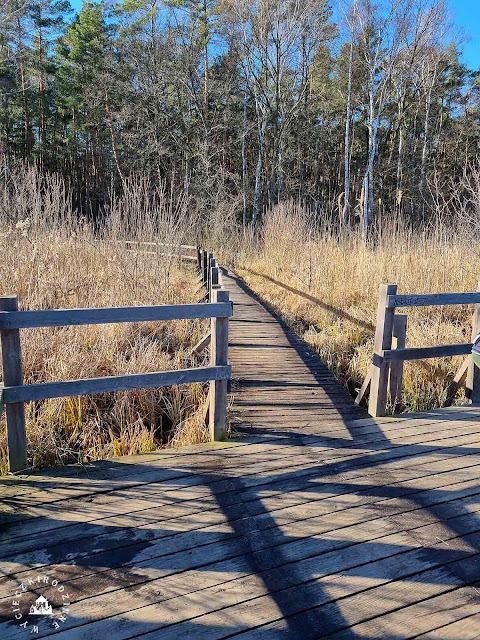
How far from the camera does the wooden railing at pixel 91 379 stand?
9.10ft

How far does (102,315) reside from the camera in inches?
118

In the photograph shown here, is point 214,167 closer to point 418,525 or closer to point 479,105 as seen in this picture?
point 479,105

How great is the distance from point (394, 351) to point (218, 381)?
1.48 m

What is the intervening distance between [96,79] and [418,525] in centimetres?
2773

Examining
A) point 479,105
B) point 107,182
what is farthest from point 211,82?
point 479,105

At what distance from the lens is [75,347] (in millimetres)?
4395

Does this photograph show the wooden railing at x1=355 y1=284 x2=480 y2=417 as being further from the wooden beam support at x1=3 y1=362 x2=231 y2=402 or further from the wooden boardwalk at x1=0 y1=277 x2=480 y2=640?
the wooden beam support at x1=3 y1=362 x2=231 y2=402

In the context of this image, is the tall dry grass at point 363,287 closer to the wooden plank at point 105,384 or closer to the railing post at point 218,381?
the railing post at point 218,381

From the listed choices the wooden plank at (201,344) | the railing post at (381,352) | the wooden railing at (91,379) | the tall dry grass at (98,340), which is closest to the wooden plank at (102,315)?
the wooden railing at (91,379)

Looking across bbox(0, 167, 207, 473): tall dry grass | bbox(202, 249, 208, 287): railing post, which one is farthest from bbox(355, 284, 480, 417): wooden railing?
bbox(202, 249, 208, 287): railing post

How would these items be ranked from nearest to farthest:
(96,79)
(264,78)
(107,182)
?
(264,78) → (96,79) → (107,182)

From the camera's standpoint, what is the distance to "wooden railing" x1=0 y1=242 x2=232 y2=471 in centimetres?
277

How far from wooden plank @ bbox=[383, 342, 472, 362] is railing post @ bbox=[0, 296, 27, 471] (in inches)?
106

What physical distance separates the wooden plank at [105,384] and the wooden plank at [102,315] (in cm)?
37
